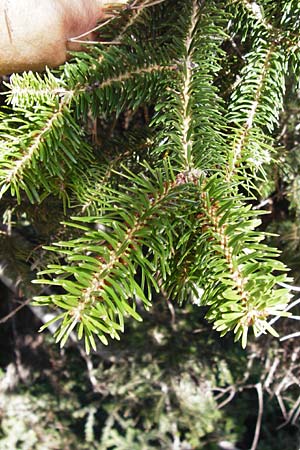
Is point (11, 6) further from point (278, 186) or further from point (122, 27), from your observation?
point (278, 186)

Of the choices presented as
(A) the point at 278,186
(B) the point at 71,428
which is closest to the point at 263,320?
(A) the point at 278,186

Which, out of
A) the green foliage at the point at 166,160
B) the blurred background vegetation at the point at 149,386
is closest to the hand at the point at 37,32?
the green foliage at the point at 166,160

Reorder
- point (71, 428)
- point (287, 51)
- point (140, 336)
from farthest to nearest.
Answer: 1. point (71, 428)
2. point (140, 336)
3. point (287, 51)

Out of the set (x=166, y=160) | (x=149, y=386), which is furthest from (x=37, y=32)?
(x=149, y=386)

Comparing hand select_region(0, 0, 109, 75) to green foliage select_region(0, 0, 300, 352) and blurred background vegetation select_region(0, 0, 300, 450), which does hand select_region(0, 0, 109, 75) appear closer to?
green foliage select_region(0, 0, 300, 352)

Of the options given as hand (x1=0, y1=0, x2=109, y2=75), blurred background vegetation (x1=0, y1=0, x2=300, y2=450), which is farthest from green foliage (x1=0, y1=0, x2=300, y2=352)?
blurred background vegetation (x1=0, y1=0, x2=300, y2=450)

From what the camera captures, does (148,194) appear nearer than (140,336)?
Yes
